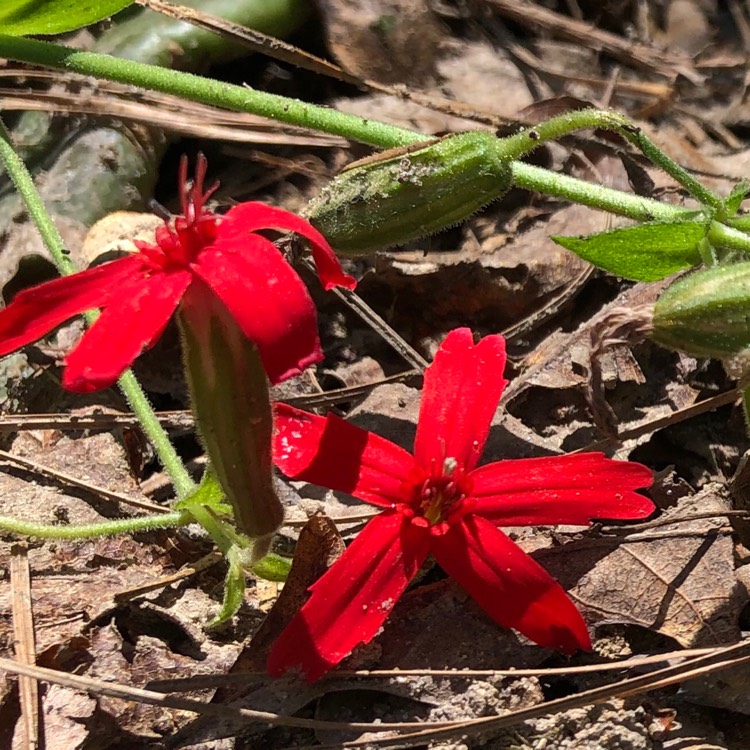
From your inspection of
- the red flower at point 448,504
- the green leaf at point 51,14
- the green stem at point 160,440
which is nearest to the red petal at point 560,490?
the red flower at point 448,504

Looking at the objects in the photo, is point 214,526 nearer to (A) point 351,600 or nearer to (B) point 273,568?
(B) point 273,568

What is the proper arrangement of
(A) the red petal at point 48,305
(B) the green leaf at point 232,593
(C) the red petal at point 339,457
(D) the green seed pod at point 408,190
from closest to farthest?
(A) the red petal at point 48,305 < (B) the green leaf at point 232,593 < (C) the red petal at point 339,457 < (D) the green seed pod at point 408,190

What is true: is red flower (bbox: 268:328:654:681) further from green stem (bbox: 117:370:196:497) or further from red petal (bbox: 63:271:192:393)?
red petal (bbox: 63:271:192:393)

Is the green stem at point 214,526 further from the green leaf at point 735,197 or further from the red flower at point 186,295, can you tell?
the green leaf at point 735,197

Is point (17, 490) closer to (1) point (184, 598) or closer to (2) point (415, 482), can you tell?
(1) point (184, 598)

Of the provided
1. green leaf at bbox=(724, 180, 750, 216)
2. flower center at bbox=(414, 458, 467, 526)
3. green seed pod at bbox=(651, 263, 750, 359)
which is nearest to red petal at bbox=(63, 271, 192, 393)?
flower center at bbox=(414, 458, 467, 526)

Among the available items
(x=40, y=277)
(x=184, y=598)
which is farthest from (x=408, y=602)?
(x=40, y=277)
